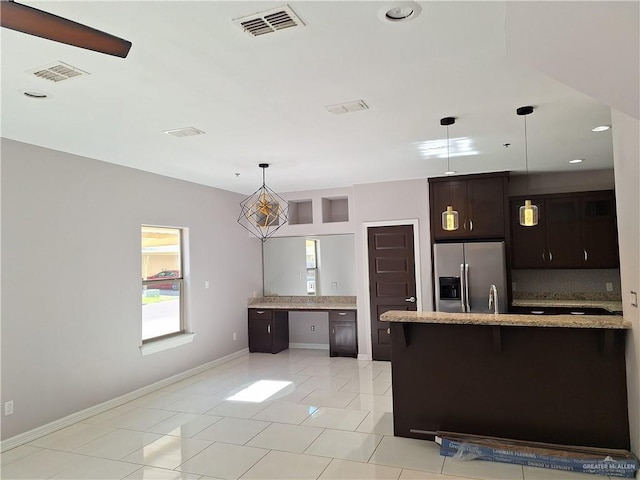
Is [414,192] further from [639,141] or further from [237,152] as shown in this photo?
[639,141]

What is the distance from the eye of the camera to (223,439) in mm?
3766

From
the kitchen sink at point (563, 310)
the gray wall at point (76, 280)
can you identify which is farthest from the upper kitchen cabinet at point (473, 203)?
the gray wall at point (76, 280)

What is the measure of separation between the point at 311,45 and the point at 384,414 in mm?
3440

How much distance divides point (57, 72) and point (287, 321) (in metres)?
5.75

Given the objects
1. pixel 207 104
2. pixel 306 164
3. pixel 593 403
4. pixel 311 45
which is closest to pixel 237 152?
pixel 306 164

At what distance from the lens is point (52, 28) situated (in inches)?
56.4

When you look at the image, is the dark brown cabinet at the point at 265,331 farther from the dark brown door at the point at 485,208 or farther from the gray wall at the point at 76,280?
the dark brown door at the point at 485,208

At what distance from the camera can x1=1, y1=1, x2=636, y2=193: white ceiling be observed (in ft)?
6.89

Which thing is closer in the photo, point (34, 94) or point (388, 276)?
point (34, 94)

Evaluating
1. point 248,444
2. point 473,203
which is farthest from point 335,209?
point 248,444

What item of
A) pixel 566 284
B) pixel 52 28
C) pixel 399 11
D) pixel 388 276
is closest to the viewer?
pixel 52 28

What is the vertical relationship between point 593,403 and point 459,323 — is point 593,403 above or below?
below

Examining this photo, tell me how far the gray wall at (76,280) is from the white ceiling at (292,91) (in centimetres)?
34

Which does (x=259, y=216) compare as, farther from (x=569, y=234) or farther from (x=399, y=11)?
(x=399, y=11)
